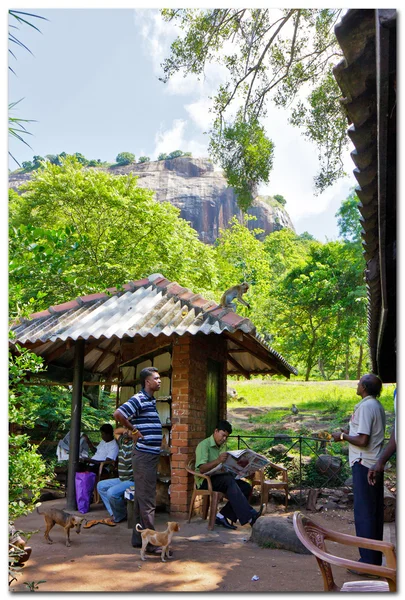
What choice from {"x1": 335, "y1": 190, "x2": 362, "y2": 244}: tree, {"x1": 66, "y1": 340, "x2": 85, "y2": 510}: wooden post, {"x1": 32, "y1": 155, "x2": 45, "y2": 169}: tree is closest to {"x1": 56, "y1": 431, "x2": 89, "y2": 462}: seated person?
{"x1": 66, "y1": 340, "x2": 85, "y2": 510}: wooden post

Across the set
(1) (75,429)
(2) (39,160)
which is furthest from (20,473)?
(2) (39,160)

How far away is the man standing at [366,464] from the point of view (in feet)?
15.4

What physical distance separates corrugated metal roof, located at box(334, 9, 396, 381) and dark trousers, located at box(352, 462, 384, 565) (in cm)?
202

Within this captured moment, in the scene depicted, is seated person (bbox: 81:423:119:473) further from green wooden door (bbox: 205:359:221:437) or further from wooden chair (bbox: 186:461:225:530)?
wooden chair (bbox: 186:461:225:530)

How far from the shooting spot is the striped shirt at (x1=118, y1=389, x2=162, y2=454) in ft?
18.5

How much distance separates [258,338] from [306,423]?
40.3 ft

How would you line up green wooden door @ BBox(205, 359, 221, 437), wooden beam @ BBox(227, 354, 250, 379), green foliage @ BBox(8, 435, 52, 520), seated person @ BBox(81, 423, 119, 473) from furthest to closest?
wooden beam @ BBox(227, 354, 250, 379), green wooden door @ BBox(205, 359, 221, 437), seated person @ BBox(81, 423, 119, 473), green foliage @ BBox(8, 435, 52, 520)

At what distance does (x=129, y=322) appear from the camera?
7691 millimetres

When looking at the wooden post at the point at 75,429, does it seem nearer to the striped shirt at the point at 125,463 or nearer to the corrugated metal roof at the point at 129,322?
the corrugated metal roof at the point at 129,322

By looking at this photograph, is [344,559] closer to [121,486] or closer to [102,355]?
[121,486]

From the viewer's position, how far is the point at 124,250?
671 inches

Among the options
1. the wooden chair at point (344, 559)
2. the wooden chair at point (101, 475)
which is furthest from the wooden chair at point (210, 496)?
the wooden chair at point (344, 559)

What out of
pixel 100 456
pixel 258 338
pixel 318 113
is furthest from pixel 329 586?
pixel 318 113

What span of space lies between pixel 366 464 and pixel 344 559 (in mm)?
1861
